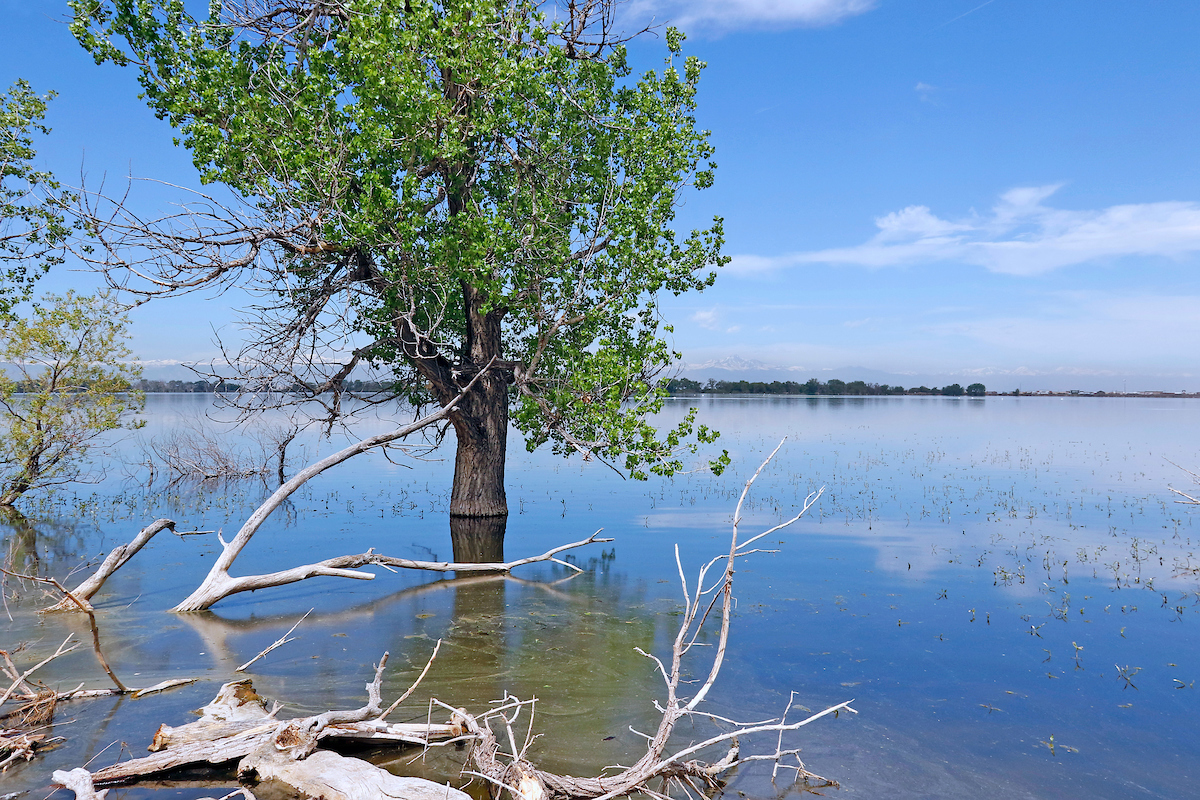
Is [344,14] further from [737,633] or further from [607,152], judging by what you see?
[737,633]

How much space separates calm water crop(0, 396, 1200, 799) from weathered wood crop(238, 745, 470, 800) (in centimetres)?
49

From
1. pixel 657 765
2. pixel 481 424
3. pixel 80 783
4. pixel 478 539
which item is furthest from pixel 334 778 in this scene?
pixel 481 424

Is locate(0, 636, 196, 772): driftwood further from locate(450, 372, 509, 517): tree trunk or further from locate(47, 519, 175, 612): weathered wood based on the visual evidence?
locate(450, 372, 509, 517): tree trunk

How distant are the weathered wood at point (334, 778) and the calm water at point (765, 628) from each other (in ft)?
1.62

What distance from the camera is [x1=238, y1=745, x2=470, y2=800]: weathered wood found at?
6367 mm

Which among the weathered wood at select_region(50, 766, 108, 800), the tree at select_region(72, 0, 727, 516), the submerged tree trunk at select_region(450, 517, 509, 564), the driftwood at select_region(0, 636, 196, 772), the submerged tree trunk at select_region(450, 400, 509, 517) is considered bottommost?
the submerged tree trunk at select_region(450, 517, 509, 564)

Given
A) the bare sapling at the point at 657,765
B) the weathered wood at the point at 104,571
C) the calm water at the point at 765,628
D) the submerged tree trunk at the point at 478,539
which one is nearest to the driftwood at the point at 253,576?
the calm water at the point at 765,628

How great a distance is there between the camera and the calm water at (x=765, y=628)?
804cm

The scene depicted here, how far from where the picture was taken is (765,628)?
40.4 ft

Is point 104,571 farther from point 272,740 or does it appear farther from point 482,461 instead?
point 482,461

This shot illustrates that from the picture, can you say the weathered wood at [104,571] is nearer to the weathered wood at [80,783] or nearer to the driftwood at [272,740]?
the driftwood at [272,740]

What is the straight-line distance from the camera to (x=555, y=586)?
49.7ft

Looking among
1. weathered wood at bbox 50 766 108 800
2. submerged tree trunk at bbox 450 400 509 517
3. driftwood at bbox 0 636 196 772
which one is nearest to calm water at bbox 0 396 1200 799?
driftwood at bbox 0 636 196 772

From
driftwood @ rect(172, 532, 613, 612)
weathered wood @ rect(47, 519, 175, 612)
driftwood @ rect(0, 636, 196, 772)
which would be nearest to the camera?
driftwood @ rect(0, 636, 196, 772)
